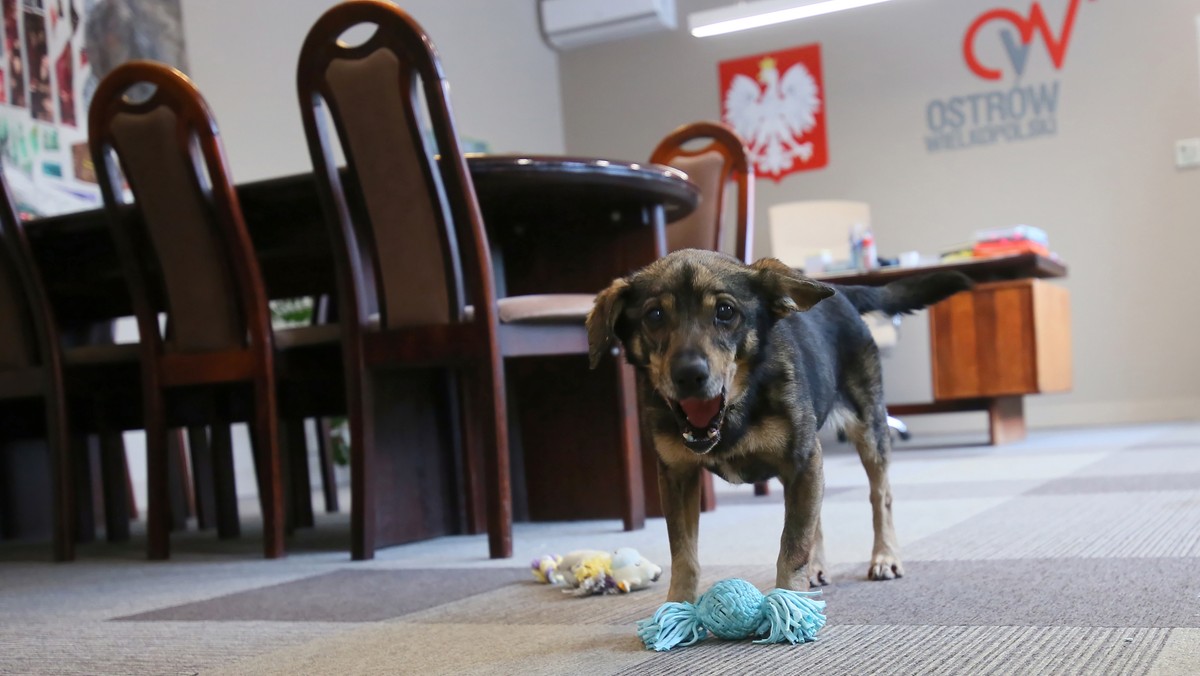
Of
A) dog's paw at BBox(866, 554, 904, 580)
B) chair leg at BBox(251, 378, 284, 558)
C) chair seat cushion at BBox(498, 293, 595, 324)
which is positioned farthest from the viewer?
chair leg at BBox(251, 378, 284, 558)

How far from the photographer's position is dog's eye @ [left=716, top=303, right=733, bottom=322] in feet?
4.79

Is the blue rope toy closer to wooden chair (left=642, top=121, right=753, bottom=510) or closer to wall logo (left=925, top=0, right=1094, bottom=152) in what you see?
wooden chair (left=642, top=121, right=753, bottom=510)

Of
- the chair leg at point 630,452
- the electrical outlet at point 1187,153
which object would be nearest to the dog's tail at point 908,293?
the chair leg at point 630,452

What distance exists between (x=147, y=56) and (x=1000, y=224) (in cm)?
495

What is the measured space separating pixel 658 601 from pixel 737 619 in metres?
0.37

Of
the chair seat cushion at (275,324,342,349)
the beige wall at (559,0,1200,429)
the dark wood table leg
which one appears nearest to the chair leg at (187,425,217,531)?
the chair seat cushion at (275,324,342,349)

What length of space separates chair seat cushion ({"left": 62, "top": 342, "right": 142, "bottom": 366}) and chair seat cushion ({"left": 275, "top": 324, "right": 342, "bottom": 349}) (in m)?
0.46

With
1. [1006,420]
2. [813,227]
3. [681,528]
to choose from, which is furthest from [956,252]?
[681,528]

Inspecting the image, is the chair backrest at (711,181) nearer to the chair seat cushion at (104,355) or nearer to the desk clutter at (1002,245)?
the chair seat cushion at (104,355)

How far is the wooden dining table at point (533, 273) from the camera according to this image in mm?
2922

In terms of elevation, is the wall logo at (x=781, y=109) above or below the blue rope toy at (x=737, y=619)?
above

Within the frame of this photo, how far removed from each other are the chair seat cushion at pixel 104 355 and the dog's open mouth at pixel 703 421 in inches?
83.0

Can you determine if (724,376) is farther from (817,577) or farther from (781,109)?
(781,109)

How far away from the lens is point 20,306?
319 centimetres
